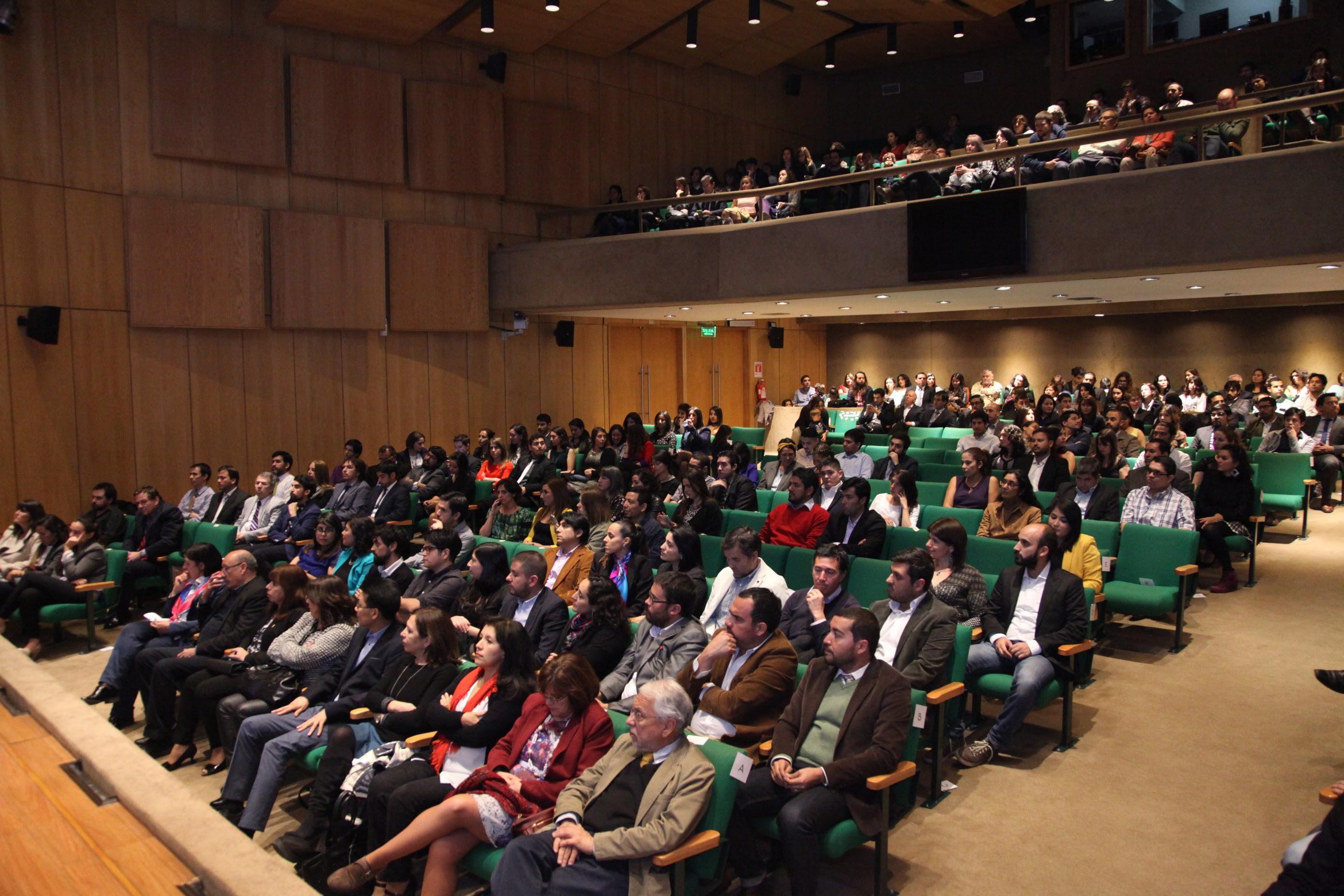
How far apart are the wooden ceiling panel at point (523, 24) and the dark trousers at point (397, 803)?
383 inches

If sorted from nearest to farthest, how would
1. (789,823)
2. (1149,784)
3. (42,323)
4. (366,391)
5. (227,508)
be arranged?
(789,823) → (1149,784) → (227,508) → (42,323) → (366,391)

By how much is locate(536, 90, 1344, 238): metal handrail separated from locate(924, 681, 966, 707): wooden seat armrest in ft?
17.6

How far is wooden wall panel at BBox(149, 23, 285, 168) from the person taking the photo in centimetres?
948

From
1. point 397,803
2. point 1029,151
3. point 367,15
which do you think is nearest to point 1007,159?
point 1029,151

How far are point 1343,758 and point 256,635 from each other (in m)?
5.15

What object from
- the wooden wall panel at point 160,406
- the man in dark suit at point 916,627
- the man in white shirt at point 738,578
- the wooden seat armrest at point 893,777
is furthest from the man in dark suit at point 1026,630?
the wooden wall panel at point 160,406

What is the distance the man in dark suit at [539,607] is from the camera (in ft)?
15.1

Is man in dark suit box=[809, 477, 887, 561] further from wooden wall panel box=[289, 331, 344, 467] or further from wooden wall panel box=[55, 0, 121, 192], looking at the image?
wooden wall panel box=[55, 0, 121, 192]

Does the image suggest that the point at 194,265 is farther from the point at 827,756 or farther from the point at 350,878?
the point at 827,756

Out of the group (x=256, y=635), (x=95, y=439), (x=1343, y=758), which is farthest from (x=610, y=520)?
(x=95, y=439)

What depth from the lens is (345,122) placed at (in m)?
10.9

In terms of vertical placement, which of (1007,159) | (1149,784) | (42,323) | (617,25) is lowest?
(1149,784)

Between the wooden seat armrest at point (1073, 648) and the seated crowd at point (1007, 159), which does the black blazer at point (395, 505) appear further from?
the wooden seat armrest at point (1073, 648)

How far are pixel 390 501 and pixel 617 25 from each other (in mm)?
7469
